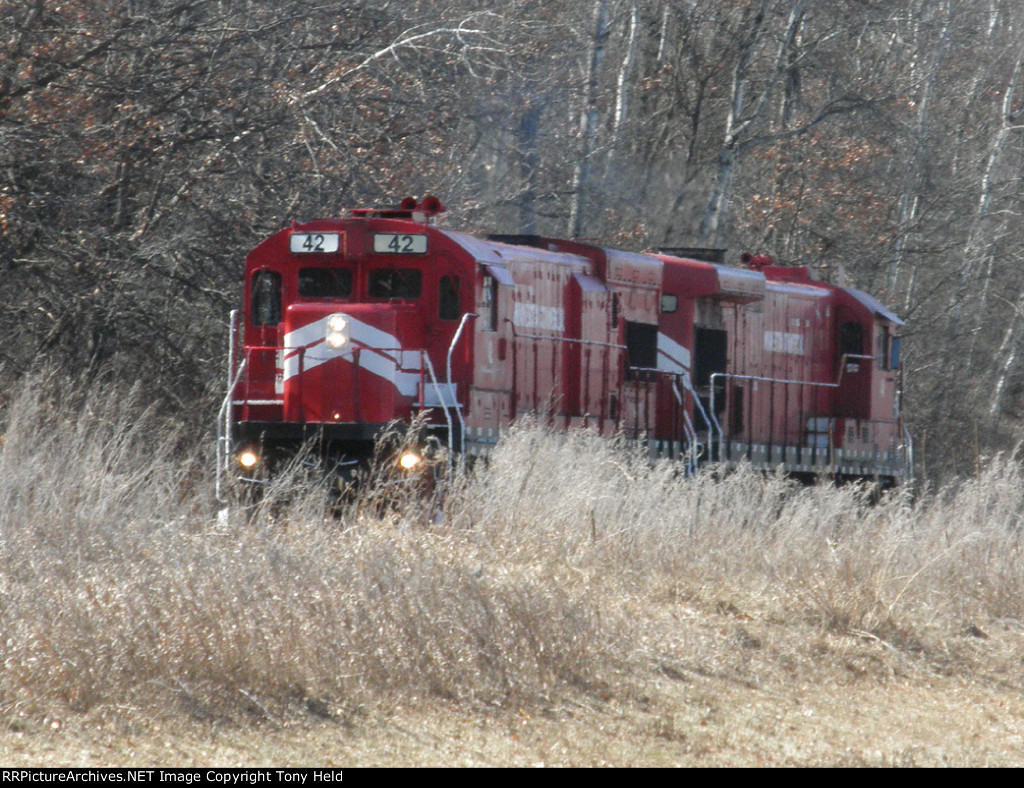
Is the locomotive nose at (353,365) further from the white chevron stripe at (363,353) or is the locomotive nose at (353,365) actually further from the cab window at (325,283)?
the cab window at (325,283)

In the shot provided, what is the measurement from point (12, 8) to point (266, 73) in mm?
3001

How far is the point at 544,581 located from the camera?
308 inches

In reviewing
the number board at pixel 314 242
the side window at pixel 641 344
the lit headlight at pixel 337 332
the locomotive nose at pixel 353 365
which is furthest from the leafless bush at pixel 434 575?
the side window at pixel 641 344

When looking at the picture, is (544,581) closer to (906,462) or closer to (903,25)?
(906,462)

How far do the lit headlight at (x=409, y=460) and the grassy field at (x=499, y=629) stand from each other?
21.4 inches

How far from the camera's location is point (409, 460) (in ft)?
33.5

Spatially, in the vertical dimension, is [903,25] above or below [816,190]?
above

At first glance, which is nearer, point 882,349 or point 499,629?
point 499,629

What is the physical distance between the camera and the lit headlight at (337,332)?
1141cm

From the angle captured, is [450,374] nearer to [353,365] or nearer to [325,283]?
[353,365]

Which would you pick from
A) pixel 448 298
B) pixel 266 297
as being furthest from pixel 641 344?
pixel 266 297

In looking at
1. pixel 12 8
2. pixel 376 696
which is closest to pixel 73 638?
pixel 376 696

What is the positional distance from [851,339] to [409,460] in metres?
8.68

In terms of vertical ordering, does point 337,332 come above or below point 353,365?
above
